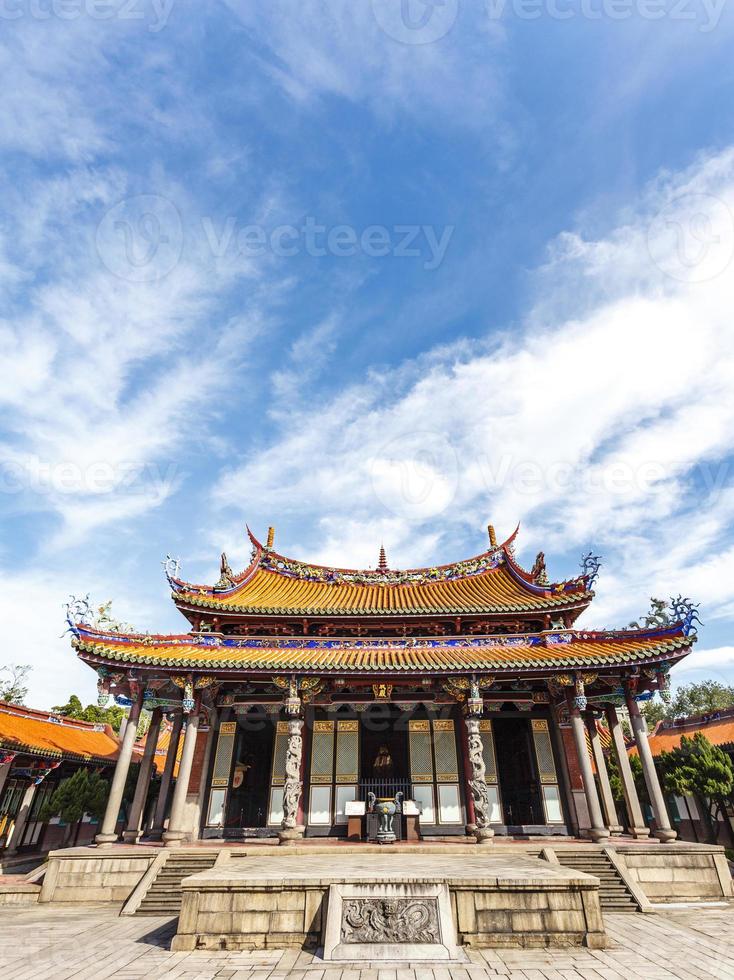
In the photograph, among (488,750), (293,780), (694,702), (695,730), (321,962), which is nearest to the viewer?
(321,962)

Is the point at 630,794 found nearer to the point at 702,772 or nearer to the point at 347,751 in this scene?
the point at 702,772

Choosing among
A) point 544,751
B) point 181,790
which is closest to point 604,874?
point 544,751

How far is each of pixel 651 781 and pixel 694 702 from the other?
182ft

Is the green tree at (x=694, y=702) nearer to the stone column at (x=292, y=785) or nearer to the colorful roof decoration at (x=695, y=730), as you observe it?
the colorful roof decoration at (x=695, y=730)

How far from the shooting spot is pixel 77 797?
1652cm

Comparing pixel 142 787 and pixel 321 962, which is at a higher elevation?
pixel 142 787

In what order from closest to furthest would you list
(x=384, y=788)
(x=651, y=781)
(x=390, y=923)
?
(x=390, y=923)
(x=651, y=781)
(x=384, y=788)

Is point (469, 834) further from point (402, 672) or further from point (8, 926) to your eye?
point (8, 926)

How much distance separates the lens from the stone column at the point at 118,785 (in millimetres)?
11883

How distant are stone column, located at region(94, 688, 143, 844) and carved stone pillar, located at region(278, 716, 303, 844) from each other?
3.80 m

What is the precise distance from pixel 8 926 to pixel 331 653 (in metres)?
8.49

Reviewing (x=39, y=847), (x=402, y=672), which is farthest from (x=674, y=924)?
(x=39, y=847)

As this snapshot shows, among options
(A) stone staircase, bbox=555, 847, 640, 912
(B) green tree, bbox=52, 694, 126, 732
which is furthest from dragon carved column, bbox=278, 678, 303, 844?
(B) green tree, bbox=52, 694, 126, 732

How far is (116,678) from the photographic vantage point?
537 inches
